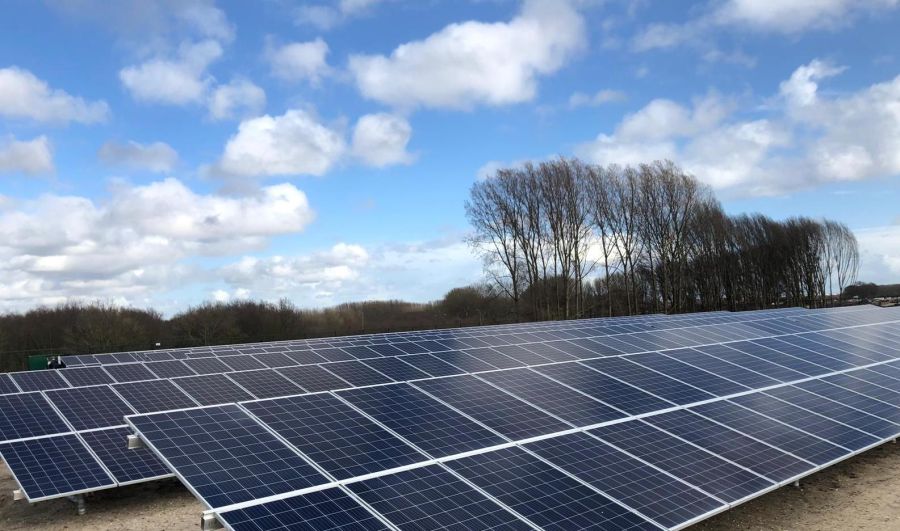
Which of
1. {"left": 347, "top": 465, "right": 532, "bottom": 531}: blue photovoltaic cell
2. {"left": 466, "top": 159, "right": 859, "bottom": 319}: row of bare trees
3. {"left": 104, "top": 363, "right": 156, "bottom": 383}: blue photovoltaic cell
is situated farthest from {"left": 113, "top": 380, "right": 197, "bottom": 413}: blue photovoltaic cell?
{"left": 466, "top": 159, "right": 859, "bottom": 319}: row of bare trees

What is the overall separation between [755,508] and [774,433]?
174cm

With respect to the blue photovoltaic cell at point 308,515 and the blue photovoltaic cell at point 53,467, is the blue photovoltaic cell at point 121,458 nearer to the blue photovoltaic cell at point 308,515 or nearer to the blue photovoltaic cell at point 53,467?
the blue photovoltaic cell at point 53,467

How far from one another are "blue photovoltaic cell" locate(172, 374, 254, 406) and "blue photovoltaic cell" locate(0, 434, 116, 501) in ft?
7.69

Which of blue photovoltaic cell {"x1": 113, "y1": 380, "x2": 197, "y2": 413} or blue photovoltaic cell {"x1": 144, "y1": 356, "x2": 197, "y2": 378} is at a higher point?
blue photovoltaic cell {"x1": 144, "y1": 356, "x2": 197, "y2": 378}

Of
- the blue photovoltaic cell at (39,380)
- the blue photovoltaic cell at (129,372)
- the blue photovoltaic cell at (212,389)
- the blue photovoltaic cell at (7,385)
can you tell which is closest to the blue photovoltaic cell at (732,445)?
the blue photovoltaic cell at (212,389)

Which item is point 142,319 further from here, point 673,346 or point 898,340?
point 898,340

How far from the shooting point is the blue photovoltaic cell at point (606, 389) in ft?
40.5

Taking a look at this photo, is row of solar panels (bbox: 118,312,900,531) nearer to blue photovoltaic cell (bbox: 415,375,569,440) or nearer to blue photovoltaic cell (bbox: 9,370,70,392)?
A: blue photovoltaic cell (bbox: 415,375,569,440)

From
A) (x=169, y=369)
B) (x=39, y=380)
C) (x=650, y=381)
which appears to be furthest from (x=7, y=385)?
(x=650, y=381)

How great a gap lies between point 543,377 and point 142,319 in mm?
57571

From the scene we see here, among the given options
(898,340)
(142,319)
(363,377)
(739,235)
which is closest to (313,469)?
(363,377)

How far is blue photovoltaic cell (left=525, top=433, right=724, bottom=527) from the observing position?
28.1ft

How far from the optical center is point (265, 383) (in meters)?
13.7

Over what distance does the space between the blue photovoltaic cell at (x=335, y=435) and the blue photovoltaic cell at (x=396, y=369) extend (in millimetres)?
2386
